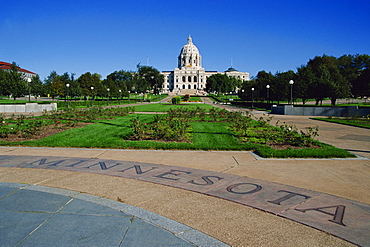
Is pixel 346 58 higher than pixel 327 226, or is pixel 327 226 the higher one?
pixel 346 58

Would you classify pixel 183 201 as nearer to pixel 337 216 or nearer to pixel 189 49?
pixel 337 216

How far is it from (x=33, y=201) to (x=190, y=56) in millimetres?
180888

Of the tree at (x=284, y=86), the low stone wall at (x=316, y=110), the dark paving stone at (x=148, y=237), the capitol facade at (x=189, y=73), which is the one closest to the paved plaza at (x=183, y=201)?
the dark paving stone at (x=148, y=237)

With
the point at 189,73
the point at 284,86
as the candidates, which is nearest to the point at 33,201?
the point at 284,86

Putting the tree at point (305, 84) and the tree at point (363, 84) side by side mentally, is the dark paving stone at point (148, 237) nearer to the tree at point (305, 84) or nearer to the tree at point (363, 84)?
the tree at point (305, 84)

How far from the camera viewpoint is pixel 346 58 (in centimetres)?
8219

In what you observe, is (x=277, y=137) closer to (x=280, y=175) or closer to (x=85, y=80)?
(x=280, y=175)

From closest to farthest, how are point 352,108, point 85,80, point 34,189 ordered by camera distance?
point 34,189 < point 352,108 < point 85,80

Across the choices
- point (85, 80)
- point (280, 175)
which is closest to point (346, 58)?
point (85, 80)

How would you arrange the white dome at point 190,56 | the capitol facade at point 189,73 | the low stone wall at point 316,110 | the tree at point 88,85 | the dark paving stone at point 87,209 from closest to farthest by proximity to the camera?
1. the dark paving stone at point 87,209
2. the low stone wall at point 316,110
3. the tree at point 88,85
4. the capitol facade at point 189,73
5. the white dome at point 190,56

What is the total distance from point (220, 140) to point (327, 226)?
768cm

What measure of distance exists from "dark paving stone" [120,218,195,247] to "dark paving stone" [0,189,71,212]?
1.49m

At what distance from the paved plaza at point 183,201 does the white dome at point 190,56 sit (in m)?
174

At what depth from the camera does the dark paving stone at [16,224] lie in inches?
142
